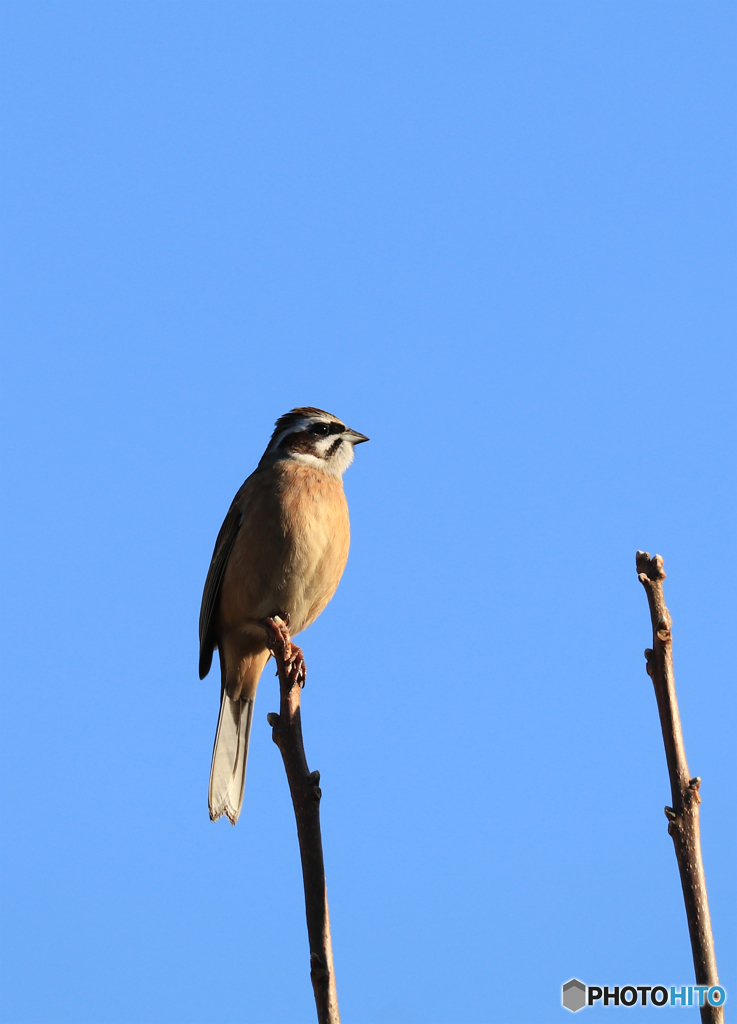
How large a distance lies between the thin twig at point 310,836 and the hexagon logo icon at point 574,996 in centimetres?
152

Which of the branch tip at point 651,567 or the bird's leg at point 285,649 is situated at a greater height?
the bird's leg at point 285,649

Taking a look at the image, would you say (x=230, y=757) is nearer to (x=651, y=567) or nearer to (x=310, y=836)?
(x=310, y=836)

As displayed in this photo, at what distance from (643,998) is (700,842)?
1.76m

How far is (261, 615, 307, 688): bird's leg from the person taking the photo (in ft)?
→ 13.6

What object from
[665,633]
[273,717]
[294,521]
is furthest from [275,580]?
[665,633]

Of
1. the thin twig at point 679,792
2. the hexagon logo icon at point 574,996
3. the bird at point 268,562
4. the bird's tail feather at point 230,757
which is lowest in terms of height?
the hexagon logo icon at point 574,996

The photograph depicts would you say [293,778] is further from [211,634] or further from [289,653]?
[211,634]

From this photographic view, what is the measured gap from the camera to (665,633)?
2559mm

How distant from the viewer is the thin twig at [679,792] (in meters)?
2.29

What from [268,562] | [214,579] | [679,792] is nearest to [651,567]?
[679,792]

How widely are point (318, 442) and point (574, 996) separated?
390cm

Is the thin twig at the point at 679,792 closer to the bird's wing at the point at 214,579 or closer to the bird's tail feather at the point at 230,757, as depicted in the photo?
the bird's tail feather at the point at 230,757

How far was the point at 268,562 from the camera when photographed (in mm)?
6074

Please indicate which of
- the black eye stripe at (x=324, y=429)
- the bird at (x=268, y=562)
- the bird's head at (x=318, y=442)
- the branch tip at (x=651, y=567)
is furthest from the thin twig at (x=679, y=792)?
the black eye stripe at (x=324, y=429)
